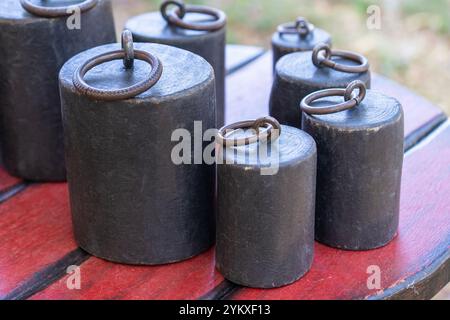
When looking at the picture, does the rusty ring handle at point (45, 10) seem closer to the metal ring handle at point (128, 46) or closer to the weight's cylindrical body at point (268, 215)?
the metal ring handle at point (128, 46)

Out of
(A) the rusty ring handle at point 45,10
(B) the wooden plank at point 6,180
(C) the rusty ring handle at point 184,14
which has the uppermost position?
(A) the rusty ring handle at point 45,10

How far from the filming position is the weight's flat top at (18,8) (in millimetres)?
1461

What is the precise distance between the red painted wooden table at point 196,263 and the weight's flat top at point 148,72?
0.27 metres

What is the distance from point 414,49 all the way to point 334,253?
2.12 meters

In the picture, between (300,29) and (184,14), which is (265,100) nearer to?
(300,29)

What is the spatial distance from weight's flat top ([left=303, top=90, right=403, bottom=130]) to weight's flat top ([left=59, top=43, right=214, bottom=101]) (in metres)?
0.18

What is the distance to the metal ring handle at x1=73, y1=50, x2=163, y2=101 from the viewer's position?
121 centimetres

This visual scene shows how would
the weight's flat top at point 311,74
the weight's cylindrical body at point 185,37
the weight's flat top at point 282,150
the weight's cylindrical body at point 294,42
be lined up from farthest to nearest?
the weight's cylindrical body at point 294,42
the weight's cylindrical body at point 185,37
the weight's flat top at point 311,74
the weight's flat top at point 282,150


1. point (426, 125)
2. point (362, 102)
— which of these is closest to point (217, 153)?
point (362, 102)

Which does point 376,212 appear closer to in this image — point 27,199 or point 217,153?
point 217,153

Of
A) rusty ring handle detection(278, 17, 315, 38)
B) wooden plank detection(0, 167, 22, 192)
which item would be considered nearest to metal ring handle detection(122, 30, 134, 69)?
wooden plank detection(0, 167, 22, 192)

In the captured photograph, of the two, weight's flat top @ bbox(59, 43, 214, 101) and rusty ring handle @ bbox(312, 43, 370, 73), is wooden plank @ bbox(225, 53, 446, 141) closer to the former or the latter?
rusty ring handle @ bbox(312, 43, 370, 73)

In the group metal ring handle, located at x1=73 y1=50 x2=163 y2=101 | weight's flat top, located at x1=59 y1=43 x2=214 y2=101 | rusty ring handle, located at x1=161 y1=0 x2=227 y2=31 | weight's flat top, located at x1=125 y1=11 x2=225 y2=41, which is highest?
metal ring handle, located at x1=73 y1=50 x2=163 y2=101

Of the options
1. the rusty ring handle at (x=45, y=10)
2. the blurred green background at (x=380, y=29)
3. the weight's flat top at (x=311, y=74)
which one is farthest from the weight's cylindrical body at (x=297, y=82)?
the blurred green background at (x=380, y=29)
